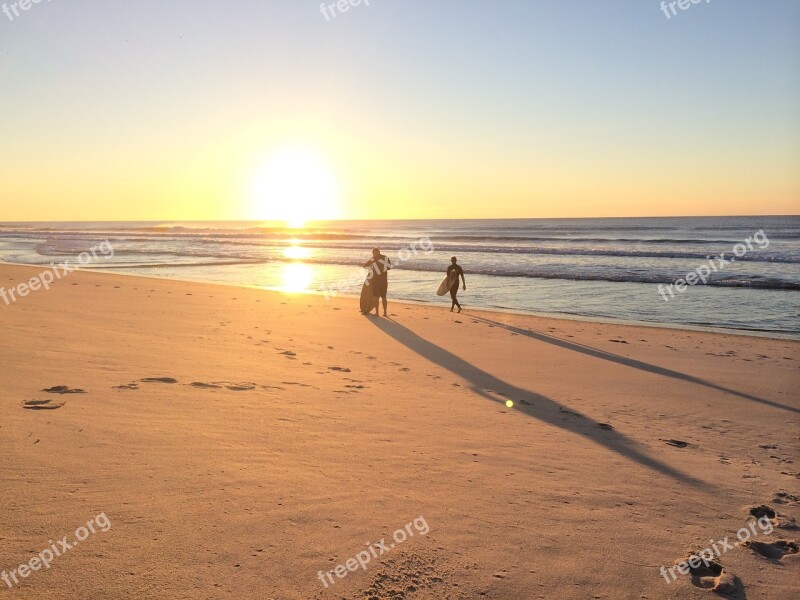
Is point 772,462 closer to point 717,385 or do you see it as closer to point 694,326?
point 717,385

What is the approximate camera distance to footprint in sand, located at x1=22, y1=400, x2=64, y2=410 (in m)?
5.61

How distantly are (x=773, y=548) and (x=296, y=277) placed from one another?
2482 centimetres

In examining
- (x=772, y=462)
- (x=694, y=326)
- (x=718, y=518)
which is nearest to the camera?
(x=718, y=518)

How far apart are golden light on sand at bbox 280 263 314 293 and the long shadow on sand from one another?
1151 cm

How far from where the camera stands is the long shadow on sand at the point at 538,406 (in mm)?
5621

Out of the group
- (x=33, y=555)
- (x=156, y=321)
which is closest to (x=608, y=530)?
(x=33, y=555)

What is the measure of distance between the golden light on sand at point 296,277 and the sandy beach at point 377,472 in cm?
1249

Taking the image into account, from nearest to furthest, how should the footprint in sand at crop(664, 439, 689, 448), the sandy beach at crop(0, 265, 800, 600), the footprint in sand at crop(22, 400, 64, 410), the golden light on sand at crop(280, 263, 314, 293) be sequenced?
the sandy beach at crop(0, 265, 800, 600) < the footprint in sand at crop(22, 400, 64, 410) < the footprint in sand at crop(664, 439, 689, 448) < the golden light on sand at crop(280, 263, 314, 293)

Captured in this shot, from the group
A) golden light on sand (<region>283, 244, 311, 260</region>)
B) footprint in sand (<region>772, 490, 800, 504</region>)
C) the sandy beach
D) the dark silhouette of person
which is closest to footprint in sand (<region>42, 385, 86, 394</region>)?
the sandy beach

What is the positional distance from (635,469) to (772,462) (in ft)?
5.22

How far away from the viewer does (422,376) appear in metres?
8.84

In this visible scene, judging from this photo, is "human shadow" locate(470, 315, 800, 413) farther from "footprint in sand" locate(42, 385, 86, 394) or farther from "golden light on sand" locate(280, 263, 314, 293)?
"golden light on sand" locate(280, 263, 314, 293)

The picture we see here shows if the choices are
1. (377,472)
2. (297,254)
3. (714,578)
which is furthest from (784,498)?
(297,254)

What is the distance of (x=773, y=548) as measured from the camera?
3998 mm
